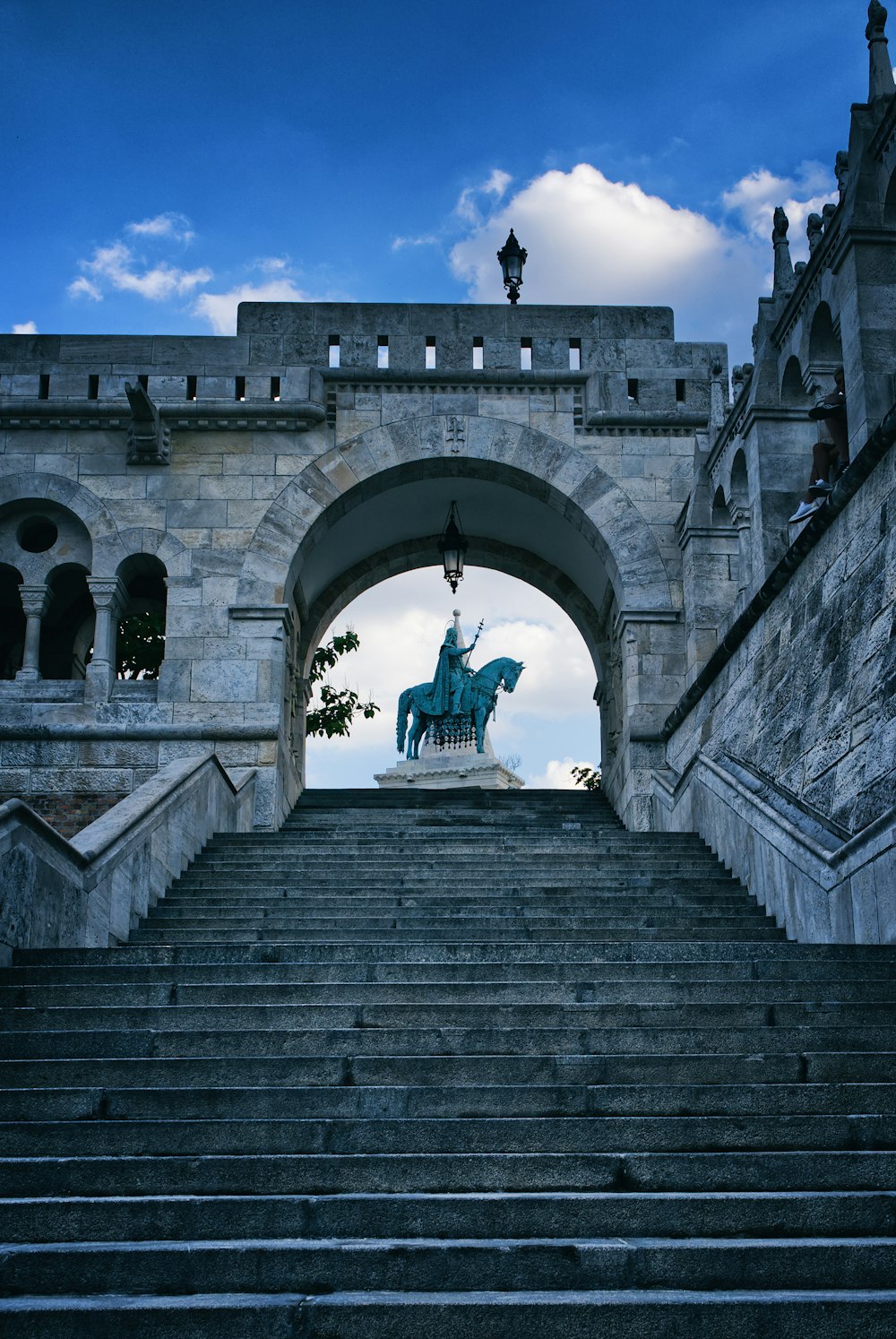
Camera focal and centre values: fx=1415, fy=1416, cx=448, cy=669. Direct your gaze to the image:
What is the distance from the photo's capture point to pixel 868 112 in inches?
375

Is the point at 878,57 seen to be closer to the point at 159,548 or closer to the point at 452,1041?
the point at 159,548

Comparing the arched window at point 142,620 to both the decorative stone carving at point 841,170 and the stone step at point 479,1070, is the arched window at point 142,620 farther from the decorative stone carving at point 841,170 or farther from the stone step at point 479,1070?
the stone step at point 479,1070

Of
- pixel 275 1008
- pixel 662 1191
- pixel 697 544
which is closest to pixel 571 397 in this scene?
pixel 697 544

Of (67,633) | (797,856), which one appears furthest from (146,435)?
(797,856)

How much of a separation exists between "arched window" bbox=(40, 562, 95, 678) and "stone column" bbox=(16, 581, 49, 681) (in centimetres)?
136

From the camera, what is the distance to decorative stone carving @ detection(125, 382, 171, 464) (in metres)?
13.0

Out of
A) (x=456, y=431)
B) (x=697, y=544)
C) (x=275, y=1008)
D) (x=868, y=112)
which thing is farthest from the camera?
(x=456, y=431)

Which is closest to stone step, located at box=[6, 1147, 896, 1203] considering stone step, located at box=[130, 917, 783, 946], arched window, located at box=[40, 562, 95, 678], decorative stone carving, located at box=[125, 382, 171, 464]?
stone step, located at box=[130, 917, 783, 946]

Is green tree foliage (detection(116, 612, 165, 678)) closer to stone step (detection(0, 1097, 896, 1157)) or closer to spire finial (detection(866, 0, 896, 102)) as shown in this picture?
spire finial (detection(866, 0, 896, 102))

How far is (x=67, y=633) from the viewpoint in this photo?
50.3 ft

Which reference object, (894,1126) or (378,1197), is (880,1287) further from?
(378,1197)

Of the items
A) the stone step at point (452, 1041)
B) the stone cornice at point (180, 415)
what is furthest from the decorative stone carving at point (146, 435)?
the stone step at point (452, 1041)

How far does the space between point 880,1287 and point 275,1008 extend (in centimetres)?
244

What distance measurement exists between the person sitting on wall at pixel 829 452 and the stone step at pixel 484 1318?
252 inches
